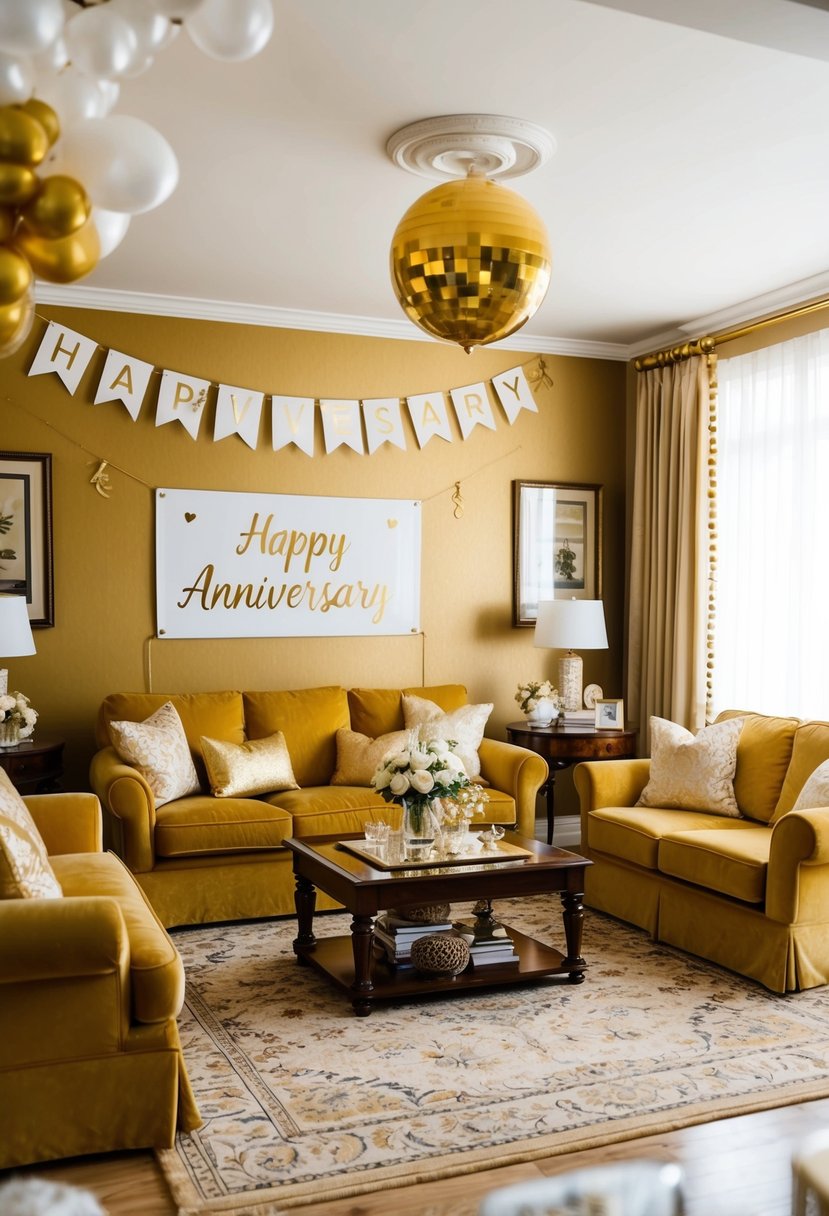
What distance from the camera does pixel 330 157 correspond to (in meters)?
3.61

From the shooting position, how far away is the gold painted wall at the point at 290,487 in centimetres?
520

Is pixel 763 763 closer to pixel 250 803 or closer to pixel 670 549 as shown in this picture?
pixel 670 549

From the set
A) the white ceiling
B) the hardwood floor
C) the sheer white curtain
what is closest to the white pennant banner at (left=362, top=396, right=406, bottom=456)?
the white ceiling

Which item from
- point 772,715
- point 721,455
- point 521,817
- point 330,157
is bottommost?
point 521,817

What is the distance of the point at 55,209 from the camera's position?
1390 millimetres

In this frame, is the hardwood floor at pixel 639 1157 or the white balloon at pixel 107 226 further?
the hardwood floor at pixel 639 1157

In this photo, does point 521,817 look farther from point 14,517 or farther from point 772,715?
point 14,517

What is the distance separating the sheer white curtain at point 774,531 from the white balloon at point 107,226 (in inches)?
156

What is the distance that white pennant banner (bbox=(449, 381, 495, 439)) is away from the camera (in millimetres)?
5918

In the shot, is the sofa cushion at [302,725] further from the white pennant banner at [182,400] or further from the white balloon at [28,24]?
the white balloon at [28,24]

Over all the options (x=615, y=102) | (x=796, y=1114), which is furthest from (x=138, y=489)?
(x=796, y=1114)

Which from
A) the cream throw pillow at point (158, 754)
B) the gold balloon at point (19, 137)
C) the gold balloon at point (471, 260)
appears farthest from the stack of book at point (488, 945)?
the gold balloon at point (19, 137)

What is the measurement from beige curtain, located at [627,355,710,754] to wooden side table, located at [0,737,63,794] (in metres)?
2.98

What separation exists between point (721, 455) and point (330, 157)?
274 centimetres
